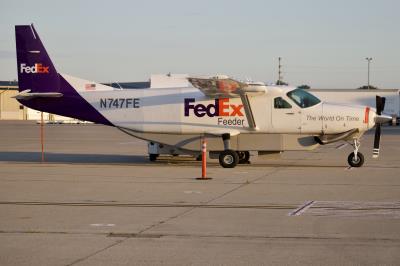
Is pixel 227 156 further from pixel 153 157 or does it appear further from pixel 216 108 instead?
pixel 153 157

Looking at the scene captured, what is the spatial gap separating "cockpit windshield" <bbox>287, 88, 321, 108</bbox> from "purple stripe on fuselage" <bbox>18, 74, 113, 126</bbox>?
18.8 ft

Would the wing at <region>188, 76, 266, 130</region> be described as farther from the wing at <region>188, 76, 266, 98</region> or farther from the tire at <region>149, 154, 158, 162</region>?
the tire at <region>149, 154, 158, 162</region>

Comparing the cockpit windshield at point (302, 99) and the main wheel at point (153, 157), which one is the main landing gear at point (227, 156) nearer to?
the cockpit windshield at point (302, 99)

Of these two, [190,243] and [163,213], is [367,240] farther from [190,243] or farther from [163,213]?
[163,213]

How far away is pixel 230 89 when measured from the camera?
840 inches

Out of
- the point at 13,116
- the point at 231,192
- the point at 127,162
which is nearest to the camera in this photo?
the point at 231,192

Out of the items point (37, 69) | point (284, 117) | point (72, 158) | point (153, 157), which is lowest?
point (72, 158)

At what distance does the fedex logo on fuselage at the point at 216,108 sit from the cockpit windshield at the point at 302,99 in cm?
160

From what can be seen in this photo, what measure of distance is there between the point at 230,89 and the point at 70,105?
513 centimetres

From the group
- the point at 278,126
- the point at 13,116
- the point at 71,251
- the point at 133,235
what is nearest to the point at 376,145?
the point at 278,126

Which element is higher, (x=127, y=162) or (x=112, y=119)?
(x=112, y=119)

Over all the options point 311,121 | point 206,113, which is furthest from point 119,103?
point 311,121

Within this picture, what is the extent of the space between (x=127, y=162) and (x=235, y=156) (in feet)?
14.2

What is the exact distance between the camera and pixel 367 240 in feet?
31.4
